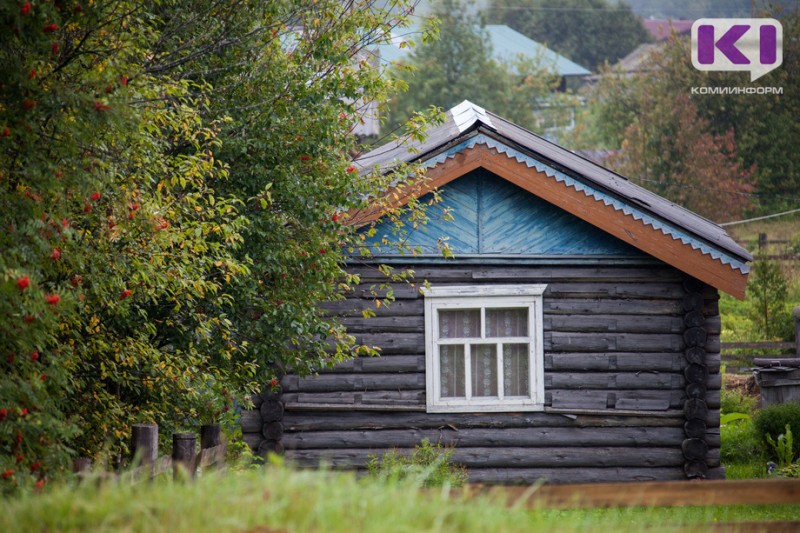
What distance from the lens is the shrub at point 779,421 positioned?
14.2 meters

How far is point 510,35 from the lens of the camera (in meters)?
77.9

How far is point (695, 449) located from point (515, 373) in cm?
251

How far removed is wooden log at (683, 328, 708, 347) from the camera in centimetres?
1267

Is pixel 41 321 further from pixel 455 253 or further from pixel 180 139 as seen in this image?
pixel 455 253

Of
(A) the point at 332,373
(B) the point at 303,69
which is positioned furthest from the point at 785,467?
(B) the point at 303,69

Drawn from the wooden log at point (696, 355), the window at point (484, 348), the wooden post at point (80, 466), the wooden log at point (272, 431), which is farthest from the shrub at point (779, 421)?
the wooden post at point (80, 466)

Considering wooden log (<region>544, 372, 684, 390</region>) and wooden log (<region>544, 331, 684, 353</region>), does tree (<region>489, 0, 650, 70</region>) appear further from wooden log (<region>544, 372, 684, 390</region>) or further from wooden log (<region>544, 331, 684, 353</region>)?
wooden log (<region>544, 372, 684, 390</region>)

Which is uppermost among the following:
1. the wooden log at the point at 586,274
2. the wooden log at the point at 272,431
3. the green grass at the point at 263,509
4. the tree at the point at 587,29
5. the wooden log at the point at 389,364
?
the tree at the point at 587,29

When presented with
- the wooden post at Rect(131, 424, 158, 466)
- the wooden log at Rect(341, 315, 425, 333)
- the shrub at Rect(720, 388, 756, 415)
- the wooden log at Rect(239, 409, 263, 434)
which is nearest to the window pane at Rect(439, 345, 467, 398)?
the wooden log at Rect(341, 315, 425, 333)

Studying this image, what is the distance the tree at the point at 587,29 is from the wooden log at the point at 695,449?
68.8 meters

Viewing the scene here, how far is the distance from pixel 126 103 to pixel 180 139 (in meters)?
3.65

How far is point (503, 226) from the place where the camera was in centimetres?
1280

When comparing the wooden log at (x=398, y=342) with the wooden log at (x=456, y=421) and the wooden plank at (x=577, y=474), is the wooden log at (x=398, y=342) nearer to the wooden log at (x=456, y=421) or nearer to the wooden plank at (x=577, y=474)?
the wooden log at (x=456, y=421)

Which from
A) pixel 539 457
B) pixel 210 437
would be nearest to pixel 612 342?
pixel 539 457
